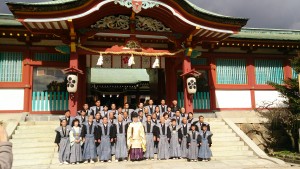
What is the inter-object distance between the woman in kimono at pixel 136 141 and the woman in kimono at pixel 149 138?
223 mm

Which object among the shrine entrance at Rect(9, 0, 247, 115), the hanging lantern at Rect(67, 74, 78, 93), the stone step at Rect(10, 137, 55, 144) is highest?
the shrine entrance at Rect(9, 0, 247, 115)

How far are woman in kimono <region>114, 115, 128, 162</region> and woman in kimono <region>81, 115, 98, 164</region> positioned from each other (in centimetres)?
67

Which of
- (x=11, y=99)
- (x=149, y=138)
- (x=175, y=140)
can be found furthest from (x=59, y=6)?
(x=175, y=140)

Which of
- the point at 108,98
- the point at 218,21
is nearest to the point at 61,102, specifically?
the point at 218,21

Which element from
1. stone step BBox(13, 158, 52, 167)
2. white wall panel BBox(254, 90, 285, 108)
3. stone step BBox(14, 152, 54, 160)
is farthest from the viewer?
white wall panel BBox(254, 90, 285, 108)

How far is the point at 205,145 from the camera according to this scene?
909cm

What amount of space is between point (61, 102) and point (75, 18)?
413 centimetres

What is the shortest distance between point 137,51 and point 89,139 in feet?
14.6

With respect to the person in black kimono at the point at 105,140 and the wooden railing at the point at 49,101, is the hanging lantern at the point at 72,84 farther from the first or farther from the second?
the wooden railing at the point at 49,101

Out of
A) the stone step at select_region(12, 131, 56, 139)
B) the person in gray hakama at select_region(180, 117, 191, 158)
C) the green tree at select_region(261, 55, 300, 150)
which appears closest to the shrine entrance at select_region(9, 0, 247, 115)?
the stone step at select_region(12, 131, 56, 139)

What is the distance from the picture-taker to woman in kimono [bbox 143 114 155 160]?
9.20 m

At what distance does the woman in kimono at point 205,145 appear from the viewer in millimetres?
9000

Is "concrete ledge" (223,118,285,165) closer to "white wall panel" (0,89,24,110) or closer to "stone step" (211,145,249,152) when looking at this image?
"stone step" (211,145,249,152)

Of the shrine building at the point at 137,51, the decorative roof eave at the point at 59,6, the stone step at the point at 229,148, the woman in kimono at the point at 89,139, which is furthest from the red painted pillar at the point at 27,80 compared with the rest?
the stone step at the point at 229,148
